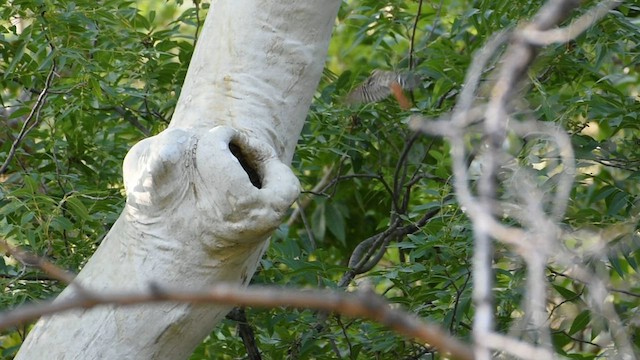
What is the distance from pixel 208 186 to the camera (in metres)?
1.26

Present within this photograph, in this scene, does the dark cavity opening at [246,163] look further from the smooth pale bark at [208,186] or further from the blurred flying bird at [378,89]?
the blurred flying bird at [378,89]

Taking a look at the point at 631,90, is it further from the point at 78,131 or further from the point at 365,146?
the point at 78,131

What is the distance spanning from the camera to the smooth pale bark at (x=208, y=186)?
4.17ft

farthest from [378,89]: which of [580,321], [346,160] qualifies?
[580,321]

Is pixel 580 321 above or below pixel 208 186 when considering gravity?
below

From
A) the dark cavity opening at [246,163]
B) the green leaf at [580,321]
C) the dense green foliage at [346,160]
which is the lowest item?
the green leaf at [580,321]

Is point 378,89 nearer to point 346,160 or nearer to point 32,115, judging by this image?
point 346,160

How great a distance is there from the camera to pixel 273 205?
1.26 m

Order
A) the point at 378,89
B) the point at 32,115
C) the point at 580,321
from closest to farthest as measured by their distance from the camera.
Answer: the point at 580,321 < the point at 32,115 < the point at 378,89

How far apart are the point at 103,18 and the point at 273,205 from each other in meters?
0.85

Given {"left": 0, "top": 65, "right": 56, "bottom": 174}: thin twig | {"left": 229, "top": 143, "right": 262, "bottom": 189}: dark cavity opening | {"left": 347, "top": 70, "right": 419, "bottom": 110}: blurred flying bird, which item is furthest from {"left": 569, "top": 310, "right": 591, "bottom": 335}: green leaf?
{"left": 0, "top": 65, "right": 56, "bottom": 174}: thin twig

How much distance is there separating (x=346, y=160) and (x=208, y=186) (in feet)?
3.74

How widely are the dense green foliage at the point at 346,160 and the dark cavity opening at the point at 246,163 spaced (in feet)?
0.97

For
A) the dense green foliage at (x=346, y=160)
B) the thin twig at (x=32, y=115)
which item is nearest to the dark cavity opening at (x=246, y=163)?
the dense green foliage at (x=346, y=160)
